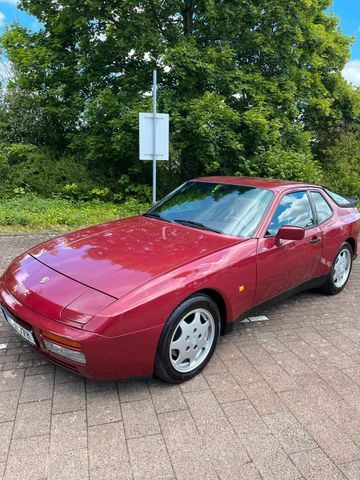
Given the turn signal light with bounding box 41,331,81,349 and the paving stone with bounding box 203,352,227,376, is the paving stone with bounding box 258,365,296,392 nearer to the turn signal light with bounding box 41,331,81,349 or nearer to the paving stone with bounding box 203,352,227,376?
the paving stone with bounding box 203,352,227,376

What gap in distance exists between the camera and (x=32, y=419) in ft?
7.75

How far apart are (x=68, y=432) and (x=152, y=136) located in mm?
4814

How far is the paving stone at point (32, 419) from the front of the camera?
7.41 ft

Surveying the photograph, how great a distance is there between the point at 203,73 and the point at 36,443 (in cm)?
980

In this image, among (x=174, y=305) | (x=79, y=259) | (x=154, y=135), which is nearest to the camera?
(x=174, y=305)

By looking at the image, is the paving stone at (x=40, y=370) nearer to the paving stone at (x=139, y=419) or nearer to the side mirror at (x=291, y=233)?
the paving stone at (x=139, y=419)

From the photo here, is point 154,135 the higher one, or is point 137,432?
point 154,135

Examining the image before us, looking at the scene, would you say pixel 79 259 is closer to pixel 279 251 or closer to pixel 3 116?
pixel 279 251

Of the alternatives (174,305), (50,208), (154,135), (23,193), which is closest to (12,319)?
(174,305)

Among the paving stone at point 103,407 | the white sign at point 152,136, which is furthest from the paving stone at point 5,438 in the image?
the white sign at point 152,136

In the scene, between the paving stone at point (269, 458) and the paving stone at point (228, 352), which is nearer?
the paving stone at point (269, 458)

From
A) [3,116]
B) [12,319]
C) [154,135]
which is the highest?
[3,116]

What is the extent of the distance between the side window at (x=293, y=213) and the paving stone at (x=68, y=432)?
2.17 metres

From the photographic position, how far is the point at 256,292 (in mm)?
3326
